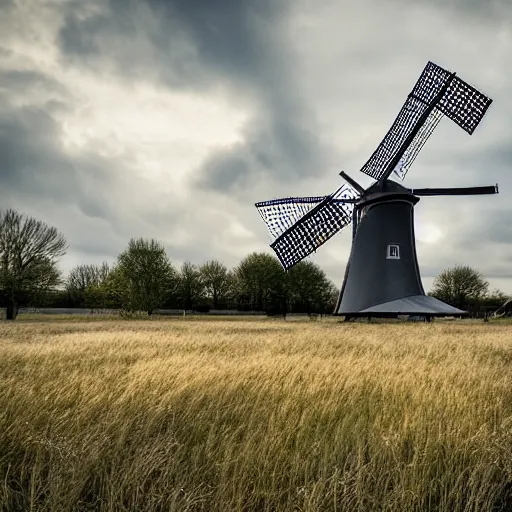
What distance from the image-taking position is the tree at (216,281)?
7656 cm

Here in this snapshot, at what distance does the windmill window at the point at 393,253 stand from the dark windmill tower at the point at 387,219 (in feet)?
0.20

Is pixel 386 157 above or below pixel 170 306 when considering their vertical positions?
above

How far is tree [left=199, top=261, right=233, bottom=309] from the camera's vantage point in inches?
3014

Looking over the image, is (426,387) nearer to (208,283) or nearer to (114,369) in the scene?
(114,369)

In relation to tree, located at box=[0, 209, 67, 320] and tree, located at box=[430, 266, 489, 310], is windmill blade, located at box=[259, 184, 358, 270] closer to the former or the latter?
tree, located at box=[0, 209, 67, 320]

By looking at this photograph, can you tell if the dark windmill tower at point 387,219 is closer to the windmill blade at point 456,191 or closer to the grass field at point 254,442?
the windmill blade at point 456,191

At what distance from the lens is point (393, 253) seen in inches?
1064

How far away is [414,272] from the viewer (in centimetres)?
2734

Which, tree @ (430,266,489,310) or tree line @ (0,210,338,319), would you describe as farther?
tree @ (430,266,489,310)

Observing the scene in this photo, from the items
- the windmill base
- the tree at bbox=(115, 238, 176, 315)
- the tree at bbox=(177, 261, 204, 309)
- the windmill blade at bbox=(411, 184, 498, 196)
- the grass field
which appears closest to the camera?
the grass field

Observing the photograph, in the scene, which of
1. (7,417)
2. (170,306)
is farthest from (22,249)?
(7,417)

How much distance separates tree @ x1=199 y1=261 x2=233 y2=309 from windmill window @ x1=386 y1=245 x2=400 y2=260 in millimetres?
52081

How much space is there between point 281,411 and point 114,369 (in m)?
4.03

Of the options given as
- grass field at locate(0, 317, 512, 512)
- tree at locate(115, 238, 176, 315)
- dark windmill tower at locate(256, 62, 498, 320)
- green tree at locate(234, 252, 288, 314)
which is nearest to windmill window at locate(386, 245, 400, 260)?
dark windmill tower at locate(256, 62, 498, 320)
